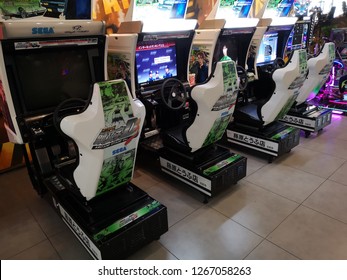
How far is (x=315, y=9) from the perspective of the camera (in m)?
6.28

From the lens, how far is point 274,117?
3.57 meters

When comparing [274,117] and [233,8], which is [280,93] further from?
[233,8]

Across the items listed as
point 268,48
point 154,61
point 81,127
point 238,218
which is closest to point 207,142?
point 238,218

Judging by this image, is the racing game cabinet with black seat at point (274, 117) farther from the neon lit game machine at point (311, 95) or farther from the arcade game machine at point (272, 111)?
the neon lit game machine at point (311, 95)

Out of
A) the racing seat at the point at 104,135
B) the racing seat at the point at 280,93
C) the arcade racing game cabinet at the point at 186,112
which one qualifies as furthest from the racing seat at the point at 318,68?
the racing seat at the point at 104,135

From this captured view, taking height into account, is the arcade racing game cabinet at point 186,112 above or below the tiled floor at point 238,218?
above

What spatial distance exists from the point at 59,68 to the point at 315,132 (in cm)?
377

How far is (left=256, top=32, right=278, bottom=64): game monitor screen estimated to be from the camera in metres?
4.88

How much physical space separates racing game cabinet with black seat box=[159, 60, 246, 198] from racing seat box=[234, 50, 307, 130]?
85cm

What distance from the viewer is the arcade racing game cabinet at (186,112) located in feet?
8.47

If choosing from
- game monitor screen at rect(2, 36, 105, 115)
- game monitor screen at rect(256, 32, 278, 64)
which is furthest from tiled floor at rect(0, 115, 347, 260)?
game monitor screen at rect(256, 32, 278, 64)

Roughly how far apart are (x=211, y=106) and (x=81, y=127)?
4.14ft

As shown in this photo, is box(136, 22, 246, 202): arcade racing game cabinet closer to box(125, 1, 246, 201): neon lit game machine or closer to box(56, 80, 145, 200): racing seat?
box(125, 1, 246, 201): neon lit game machine

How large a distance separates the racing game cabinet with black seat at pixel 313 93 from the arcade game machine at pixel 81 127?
3048 mm
